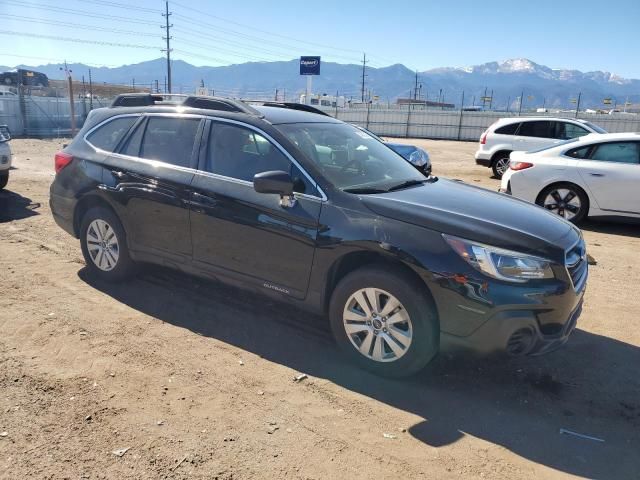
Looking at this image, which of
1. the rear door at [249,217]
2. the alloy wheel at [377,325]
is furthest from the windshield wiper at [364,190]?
the alloy wheel at [377,325]

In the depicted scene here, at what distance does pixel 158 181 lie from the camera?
4.53 metres

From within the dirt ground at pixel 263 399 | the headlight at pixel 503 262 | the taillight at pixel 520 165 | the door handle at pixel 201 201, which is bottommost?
the dirt ground at pixel 263 399

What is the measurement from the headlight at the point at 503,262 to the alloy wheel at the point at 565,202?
18.5 feet

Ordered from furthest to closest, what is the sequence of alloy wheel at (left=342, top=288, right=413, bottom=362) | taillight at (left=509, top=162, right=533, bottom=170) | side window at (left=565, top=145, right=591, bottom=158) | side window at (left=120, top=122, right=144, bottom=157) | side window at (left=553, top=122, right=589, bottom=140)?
1. side window at (left=553, top=122, right=589, bottom=140)
2. taillight at (left=509, top=162, right=533, bottom=170)
3. side window at (left=565, top=145, right=591, bottom=158)
4. side window at (left=120, top=122, right=144, bottom=157)
5. alloy wheel at (left=342, top=288, right=413, bottom=362)

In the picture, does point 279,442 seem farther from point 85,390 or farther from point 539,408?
point 539,408

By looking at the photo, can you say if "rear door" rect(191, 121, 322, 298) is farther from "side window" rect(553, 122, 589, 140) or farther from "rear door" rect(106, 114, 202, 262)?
"side window" rect(553, 122, 589, 140)

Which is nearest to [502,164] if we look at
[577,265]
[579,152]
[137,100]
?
[579,152]

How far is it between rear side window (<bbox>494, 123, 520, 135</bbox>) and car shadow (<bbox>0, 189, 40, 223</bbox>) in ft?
36.9

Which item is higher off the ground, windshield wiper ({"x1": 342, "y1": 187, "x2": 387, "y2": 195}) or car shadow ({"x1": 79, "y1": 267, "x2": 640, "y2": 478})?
windshield wiper ({"x1": 342, "y1": 187, "x2": 387, "y2": 195})

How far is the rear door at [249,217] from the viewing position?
3766 mm

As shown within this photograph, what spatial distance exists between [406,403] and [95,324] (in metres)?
2.60

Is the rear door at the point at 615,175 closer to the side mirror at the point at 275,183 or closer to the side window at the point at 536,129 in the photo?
the side window at the point at 536,129

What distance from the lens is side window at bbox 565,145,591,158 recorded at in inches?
327

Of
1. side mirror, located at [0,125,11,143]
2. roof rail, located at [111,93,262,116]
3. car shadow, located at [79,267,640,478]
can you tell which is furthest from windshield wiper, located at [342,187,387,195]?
side mirror, located at [0,125,11,143]
